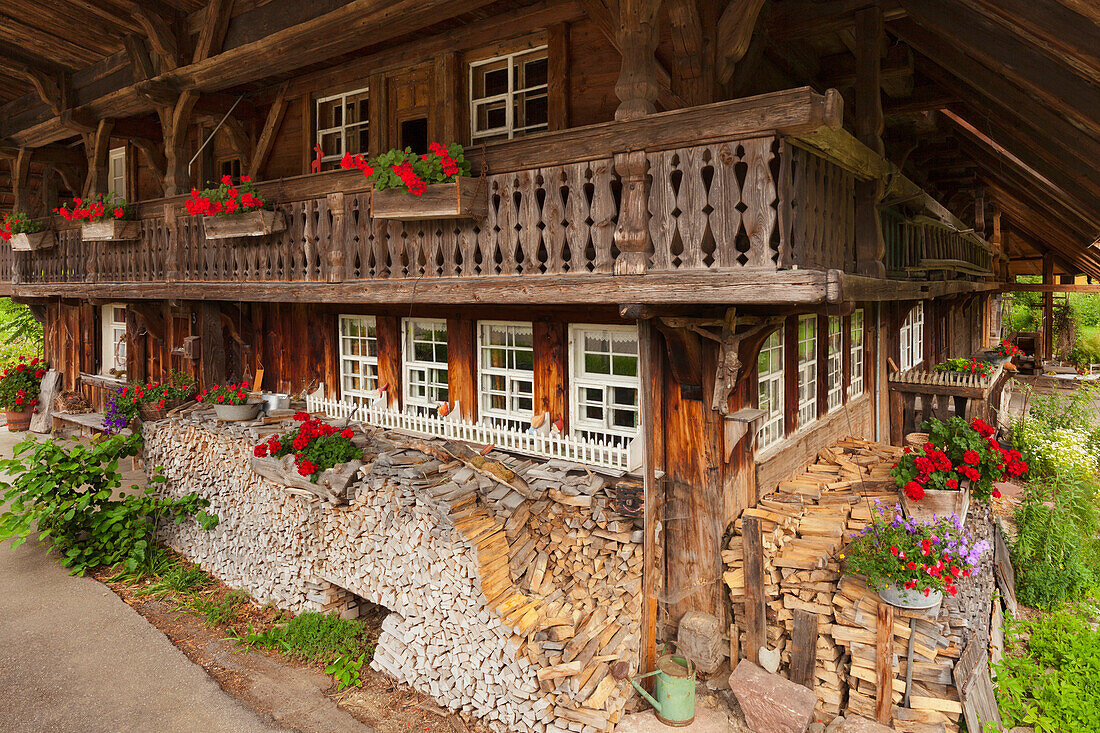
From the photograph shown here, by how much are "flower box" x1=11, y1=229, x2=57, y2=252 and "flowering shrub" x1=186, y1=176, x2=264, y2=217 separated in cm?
602

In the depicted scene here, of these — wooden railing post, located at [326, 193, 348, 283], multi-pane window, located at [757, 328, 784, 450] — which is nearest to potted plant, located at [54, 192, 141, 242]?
wooden railing post, located at [326, 193, 348, 283]

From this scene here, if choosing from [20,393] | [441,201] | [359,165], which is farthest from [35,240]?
[441,201]

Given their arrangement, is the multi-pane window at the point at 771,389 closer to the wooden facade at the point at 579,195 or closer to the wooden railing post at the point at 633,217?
the wooden facade at the point at 579,195

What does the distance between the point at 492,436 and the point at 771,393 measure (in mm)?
3633

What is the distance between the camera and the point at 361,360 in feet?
36.1

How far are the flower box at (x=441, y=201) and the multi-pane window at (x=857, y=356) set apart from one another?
7.27 m

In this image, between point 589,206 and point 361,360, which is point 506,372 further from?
point 361,360

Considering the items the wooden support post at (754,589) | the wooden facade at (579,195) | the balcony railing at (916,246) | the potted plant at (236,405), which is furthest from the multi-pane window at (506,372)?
the balcony railing at (916,246)

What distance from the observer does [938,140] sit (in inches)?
563

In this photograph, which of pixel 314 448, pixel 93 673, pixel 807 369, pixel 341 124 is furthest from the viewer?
pixel 341 124

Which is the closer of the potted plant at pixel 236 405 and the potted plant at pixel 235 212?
the potted plant at pixel 235 212

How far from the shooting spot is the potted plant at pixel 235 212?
940 cm

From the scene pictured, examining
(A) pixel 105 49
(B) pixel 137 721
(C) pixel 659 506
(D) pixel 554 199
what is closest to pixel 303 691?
(B) pixel 137 721

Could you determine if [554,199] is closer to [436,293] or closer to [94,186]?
[436,293]
